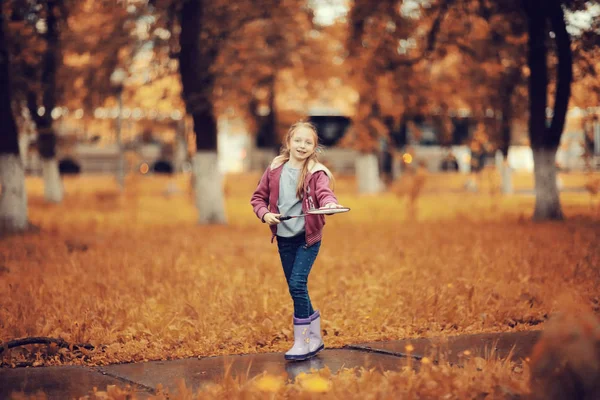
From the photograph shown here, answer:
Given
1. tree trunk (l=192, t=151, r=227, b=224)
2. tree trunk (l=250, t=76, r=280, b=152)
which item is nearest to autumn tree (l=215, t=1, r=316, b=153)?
tree trunk (l=192, t=151, r=227, b=224)

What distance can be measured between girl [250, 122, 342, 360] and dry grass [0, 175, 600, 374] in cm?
59

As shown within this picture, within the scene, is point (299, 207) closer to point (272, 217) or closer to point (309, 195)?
point (309, 195)

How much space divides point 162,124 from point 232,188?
4.67 meters

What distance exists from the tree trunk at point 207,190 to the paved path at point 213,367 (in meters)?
11.6

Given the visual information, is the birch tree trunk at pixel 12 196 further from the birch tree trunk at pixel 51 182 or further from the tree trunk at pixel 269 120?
the tree trunk at pixel 269 120

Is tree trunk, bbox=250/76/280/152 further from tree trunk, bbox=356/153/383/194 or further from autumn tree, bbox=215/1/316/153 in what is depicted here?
tree trunk, bbox=356/153/383/194

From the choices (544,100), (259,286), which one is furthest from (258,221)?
(259,286)

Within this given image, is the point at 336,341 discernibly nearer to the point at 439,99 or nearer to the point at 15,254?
the point at 15,254

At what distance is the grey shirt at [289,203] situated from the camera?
6.04 meters

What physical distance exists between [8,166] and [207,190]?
4323mm

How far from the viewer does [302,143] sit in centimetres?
603

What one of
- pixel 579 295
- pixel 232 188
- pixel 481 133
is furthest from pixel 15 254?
pixel 232 188

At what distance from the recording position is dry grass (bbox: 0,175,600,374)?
6.88m

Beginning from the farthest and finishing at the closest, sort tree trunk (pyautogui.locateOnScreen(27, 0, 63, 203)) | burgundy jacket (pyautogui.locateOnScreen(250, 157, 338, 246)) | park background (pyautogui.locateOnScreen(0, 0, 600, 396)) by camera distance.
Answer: tree trunk (pyautogui.locateOnScreen(27, 0, 63, 203))
park background (pyautogui.locateOnScreen(0, 0, 600, 396))
burgundy jacket (pyautogui.locateOnScreen(250, 157, 338, 246))
